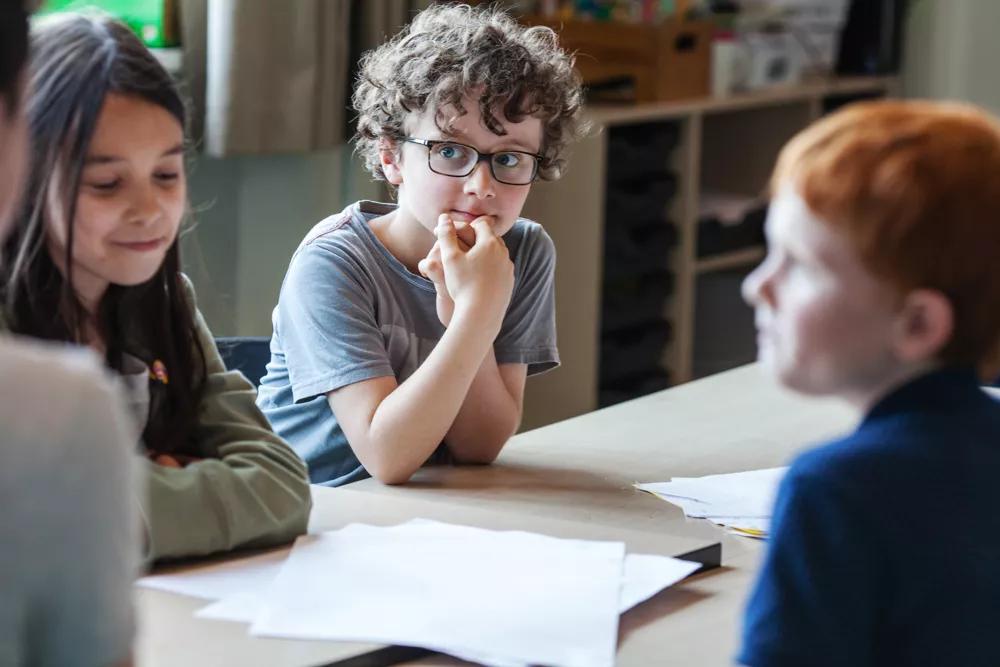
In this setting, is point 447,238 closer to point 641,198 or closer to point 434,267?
point 434,267

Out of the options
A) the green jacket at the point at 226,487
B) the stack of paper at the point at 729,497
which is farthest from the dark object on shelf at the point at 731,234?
the green jacket at the point at 226,487

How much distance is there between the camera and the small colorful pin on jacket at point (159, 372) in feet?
4.22

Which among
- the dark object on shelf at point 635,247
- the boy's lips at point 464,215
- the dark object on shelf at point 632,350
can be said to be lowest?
the dark object on shelf at point 632,350

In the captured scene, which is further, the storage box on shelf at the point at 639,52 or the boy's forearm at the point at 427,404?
the storage box on shelf at the point at 639,52

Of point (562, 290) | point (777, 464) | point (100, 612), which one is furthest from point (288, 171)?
point (100, 612)

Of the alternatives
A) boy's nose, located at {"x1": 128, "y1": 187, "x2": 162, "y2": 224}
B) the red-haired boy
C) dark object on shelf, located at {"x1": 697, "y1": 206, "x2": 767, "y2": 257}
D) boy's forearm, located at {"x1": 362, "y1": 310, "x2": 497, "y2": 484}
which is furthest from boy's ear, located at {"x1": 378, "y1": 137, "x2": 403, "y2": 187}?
dark object on shelf, located at {"x1": 697, "y1": 206, "x2": 767, "y2": 257}

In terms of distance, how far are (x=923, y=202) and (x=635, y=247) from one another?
2.74 meters

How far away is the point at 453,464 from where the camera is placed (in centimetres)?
157

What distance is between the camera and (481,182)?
1.63m

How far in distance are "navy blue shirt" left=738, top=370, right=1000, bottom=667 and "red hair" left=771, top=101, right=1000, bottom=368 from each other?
0.06m

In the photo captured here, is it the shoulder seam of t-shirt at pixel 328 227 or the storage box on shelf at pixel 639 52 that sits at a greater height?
the storage box on shelf at pixel 639 52

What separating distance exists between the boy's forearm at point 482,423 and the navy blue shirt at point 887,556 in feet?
2.59

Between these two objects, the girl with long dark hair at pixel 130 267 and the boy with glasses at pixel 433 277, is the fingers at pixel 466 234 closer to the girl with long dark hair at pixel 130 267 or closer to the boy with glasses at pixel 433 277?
the boy with glasses at pixel 433 277

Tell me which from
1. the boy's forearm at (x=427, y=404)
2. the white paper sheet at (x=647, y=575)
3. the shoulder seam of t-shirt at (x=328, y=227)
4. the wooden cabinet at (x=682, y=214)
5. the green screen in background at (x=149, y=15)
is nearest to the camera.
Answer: the white paper sheet at (x=647, y=575)
